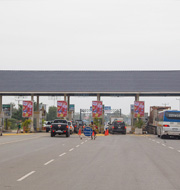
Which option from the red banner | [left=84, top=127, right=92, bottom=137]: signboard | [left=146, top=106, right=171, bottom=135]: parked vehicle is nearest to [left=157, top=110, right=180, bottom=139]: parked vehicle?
[left=84, top=127, right=92, bottom=137]: signboard

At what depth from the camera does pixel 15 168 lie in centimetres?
1393

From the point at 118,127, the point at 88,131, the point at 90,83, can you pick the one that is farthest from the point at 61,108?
the point at 88,131

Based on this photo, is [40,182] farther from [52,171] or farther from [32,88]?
[32,88]

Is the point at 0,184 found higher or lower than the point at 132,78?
lower

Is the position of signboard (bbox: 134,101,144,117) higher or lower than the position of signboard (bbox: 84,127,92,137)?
higher

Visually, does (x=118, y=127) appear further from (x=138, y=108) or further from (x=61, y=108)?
(x=61, y=108)

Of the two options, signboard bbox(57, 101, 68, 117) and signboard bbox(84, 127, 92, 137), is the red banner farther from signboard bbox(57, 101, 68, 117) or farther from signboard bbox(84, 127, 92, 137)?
signboard bbox(84, 127, 92, 137)

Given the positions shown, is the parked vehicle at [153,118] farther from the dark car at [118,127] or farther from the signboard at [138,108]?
the dark car at [118,127]

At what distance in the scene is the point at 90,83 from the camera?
2638 inches

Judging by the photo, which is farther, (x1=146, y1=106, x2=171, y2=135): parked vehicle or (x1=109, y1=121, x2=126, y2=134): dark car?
(x1=146, y1=106, x2=171, y2=135): parked vehicle

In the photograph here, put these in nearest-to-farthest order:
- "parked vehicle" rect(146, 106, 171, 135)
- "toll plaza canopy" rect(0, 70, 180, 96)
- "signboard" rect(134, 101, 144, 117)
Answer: "parked vehicle" rect(146, 106, 171, 135) < "signboard" rect(134, 101, 144, 117) < "toll plaza canopy" rect(0, 70, 180, 96)

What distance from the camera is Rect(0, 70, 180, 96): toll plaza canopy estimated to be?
2547 inches

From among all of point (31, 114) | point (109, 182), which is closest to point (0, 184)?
point (109, 182)

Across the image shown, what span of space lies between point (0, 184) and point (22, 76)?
194 feet
